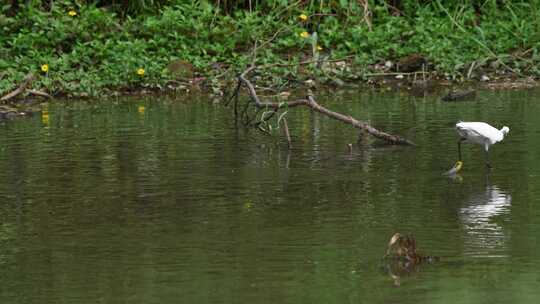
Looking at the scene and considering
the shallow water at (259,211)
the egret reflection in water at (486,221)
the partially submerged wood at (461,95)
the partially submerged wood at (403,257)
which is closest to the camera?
the shallow water at (259,211)

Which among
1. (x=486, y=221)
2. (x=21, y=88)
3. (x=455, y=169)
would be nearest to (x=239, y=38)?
(x=21, y=88)

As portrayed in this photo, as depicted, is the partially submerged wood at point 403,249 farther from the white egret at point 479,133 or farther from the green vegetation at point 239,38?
the green vegetation at point 239,38

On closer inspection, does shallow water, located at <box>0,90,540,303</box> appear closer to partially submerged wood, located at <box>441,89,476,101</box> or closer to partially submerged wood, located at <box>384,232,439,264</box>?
partially submerged wood, located at <box>384,232,439,264</box>

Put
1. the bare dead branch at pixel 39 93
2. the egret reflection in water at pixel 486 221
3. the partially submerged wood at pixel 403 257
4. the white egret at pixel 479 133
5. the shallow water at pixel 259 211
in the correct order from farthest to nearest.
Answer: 1. the bare dead branch at pixel 39 93
2. the white egret at pixel 479 133
3. the egret reflection in water at pixel 486 221
4. the partially submerged wood at pixel 403 257
5. the shallow water at pixel 259 211

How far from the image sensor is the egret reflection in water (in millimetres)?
7512

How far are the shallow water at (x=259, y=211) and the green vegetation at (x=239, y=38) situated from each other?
260 cm

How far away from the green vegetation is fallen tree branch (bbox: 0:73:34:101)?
7.1 inches

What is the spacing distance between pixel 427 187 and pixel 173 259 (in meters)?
2.75

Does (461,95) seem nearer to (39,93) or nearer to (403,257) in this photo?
(39,93)

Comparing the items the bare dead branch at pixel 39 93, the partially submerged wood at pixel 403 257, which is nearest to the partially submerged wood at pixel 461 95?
the bare dead branch at pixel 39 93

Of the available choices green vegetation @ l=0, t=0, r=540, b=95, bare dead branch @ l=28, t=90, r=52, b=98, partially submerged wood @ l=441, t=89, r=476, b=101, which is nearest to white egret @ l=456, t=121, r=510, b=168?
partially submerged wood @ l=441, t=89, r=476, b=101

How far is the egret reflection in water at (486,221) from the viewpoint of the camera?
7.51 m

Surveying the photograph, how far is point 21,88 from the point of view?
1530 cm

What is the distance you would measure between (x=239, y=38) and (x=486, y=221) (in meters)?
9.53
